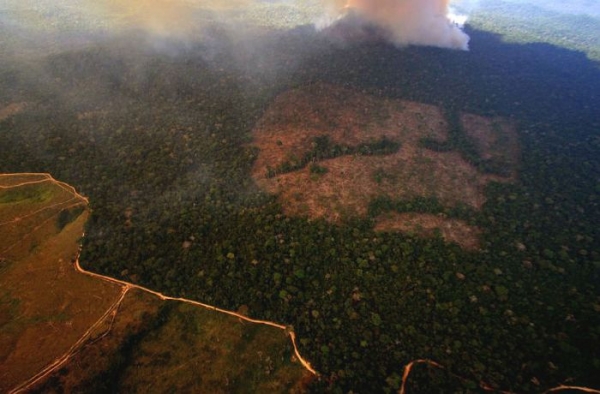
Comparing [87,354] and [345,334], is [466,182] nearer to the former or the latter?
[345,334]

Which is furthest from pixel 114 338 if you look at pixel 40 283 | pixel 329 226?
pixel 329 226

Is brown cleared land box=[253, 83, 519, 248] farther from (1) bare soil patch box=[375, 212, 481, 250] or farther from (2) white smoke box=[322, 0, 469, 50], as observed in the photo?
(2) white smoke box=[322, 0, 469, 50]

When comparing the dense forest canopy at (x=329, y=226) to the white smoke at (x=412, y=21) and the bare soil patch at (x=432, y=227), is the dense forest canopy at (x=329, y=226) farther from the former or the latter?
the white smoke at (x=412, y=21)

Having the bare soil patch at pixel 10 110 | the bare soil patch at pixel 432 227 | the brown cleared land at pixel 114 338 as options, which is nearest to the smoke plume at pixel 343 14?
the bare soil patch at pixel 10 110

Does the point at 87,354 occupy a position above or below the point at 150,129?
below

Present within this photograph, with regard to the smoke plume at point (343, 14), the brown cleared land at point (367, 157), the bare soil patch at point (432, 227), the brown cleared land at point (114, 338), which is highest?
the smoke plume at point (343, 14)

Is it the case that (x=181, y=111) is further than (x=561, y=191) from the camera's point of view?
Yes

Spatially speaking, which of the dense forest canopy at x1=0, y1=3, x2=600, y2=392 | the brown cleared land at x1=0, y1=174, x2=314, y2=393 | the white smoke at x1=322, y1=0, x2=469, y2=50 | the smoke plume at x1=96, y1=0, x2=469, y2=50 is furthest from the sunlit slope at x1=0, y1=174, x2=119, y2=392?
the white smoke at x1=322, y1=0, x2=469, y2=50

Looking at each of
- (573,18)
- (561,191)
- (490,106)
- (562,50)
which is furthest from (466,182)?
(573,18)
